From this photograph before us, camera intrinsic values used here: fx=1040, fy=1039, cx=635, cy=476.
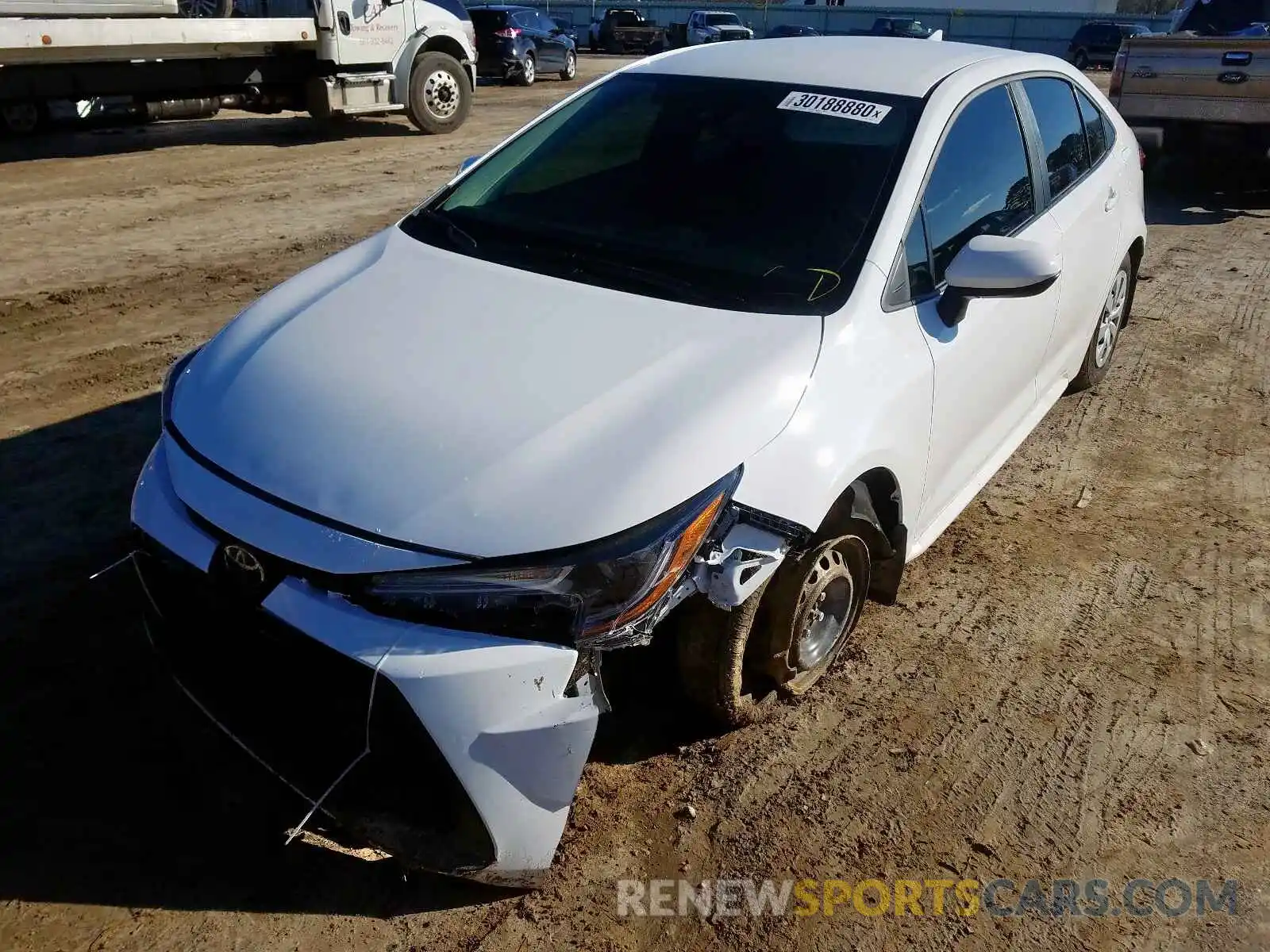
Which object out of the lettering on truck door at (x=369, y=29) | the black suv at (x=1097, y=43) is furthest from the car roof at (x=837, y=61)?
the black suv at (x=1097, y=43)

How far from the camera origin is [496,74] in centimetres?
2136

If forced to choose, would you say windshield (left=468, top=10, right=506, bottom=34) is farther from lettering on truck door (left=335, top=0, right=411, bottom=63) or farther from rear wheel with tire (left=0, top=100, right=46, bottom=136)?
rear wheel with tire (left=0, top=100, right=46, bottom=136)

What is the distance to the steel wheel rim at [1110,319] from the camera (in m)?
5.27

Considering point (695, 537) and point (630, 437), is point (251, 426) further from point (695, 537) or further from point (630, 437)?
point (695, 537)

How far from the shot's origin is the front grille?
2213 mm

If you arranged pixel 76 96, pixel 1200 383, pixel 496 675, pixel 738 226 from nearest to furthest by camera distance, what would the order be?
pixel 496 675, pixel 738 226, pixel 1200 383, pixel 76 96

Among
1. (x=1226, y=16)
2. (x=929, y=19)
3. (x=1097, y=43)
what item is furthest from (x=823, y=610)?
(x=929, y=19)

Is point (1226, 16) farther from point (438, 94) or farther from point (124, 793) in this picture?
point (124, 793)

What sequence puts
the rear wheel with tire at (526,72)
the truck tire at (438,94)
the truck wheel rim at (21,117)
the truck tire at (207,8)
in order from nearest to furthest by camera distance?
the truck wheel rim at (21,117)
the truck tire at (207,8)
the truck tire at (438,94)
the rear wheel with tire at (526,72)

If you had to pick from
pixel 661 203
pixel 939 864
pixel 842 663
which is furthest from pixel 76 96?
pixel 939 864

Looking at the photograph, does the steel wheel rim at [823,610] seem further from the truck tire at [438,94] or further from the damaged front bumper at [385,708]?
the truck tire at [438,94]

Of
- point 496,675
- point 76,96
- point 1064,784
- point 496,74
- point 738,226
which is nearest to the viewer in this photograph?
point 496,675

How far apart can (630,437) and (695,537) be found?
0.29 meters

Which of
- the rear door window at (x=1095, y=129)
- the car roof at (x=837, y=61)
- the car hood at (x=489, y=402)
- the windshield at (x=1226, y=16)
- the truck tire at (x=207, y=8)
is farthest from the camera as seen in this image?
the windshield at (x=1226, y=16)
